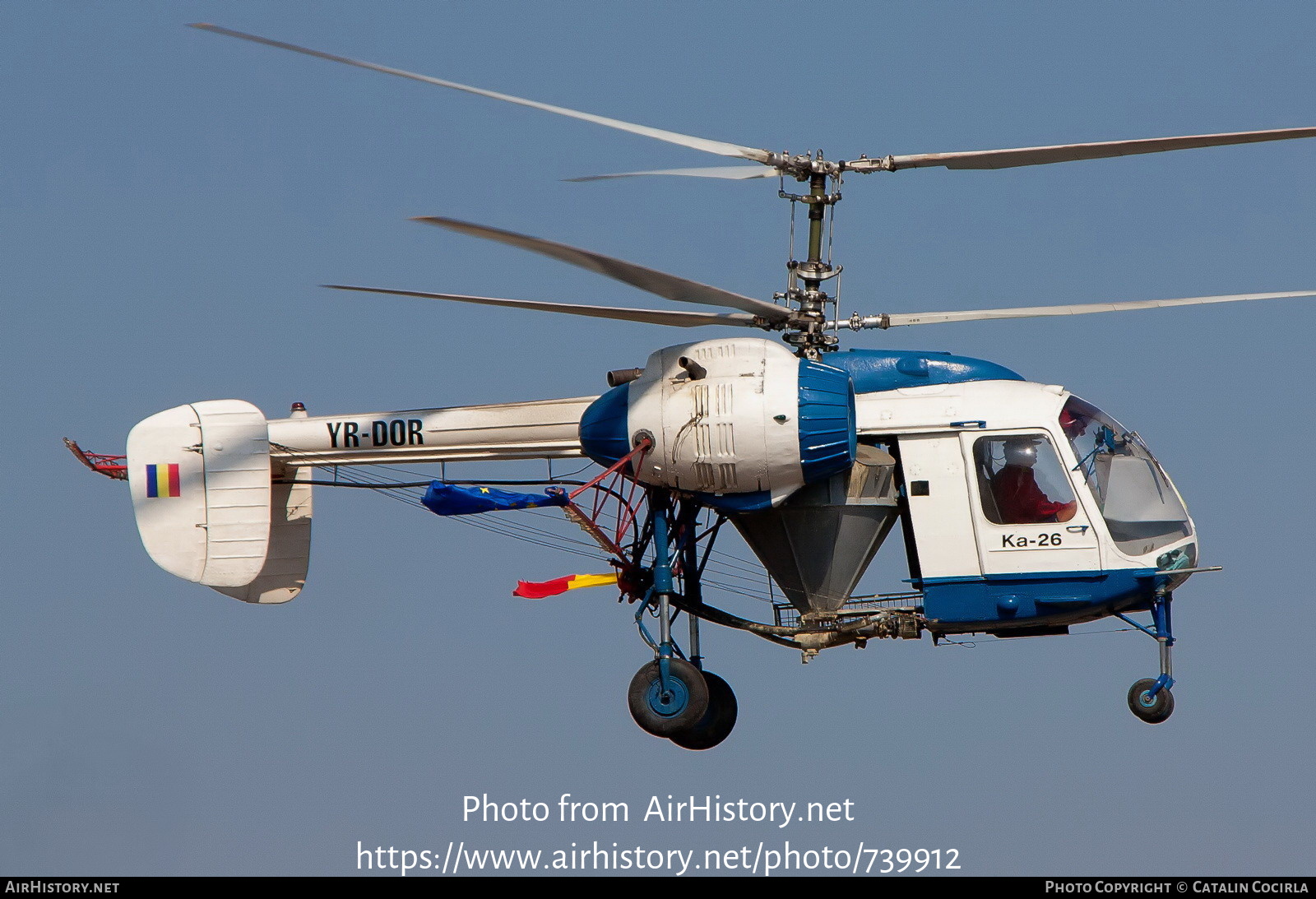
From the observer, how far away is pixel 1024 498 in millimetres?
18078

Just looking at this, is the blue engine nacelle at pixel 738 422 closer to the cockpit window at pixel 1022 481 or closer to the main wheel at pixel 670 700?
the cockpit window at pixel 1022 481

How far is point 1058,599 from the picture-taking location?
17.9 meters

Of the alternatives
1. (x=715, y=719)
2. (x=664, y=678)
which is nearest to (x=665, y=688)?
(x=664, y=678)

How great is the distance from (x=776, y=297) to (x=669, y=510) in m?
2.49

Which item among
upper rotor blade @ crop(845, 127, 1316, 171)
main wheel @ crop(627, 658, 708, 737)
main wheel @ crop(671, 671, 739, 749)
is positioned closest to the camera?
upper rotor blade @ crop(845, 127, 1316, 171)

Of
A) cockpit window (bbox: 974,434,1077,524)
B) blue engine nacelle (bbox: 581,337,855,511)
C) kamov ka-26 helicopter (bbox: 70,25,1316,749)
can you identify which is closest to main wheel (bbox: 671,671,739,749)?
kamov ka-26 helicopter (bbox: 70,25,1316,749)

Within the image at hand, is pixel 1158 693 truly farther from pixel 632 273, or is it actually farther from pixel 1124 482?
pixel 632 273

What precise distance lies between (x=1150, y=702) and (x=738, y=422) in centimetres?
480

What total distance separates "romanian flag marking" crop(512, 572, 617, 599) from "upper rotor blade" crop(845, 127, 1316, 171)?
4.89 m

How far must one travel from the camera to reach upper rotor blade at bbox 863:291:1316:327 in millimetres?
18250

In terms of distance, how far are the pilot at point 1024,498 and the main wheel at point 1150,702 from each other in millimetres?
1771

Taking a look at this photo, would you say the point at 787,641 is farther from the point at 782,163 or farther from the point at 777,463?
the point at 782,163

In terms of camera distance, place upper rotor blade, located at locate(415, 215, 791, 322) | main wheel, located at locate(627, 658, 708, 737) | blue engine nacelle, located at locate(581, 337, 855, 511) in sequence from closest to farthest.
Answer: upper rotor blade, located at locate(415, 215, 791, 322) → blue engine nacelle, located at locate(581, 337, 855, 511) → main wheel, located at locate(627, 658, 708, 737)

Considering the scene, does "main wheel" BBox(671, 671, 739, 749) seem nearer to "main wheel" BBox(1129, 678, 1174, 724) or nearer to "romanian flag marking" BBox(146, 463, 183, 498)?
"main wheel" BBox(1129, 678, 1174, 724)
